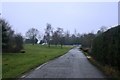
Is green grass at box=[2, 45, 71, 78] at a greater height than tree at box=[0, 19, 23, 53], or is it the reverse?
tree at box=[0, 19, 23, 53]

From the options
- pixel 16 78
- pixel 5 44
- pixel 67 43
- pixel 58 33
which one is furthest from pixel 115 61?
pixel 67 43

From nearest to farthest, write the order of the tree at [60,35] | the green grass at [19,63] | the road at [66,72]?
the road at [66,72] < the green grass at [19,63] < the tree at [60,35]

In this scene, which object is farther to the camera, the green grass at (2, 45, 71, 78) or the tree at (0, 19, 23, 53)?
the tree at (0, 19, 23, 53)

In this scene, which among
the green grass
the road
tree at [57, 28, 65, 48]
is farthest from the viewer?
tree at [57, 28, 65, 48]

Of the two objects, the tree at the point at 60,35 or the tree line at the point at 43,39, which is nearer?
the tree line at the point at 43,39

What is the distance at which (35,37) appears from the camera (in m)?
157

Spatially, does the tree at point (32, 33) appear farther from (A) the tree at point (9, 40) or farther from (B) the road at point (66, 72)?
(B) the road at point (66, 72)

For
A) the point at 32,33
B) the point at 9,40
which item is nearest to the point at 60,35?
the point at 32,33

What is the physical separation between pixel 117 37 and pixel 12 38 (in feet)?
144

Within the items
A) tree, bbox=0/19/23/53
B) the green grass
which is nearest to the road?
the green grass

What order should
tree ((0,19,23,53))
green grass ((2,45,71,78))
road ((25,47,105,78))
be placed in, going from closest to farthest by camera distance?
road ((25,47,105,78)), green grass ((2,45,71,78)), tree ((0,19,23,53))

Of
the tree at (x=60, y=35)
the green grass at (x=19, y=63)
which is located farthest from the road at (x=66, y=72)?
the tree at (x=60, y=35)

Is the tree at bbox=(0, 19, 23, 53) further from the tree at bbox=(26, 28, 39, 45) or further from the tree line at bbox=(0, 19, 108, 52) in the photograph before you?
the tree at bbox=(26, 28, 39, 45)

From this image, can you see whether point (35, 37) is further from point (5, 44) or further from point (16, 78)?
point (16, 78)
